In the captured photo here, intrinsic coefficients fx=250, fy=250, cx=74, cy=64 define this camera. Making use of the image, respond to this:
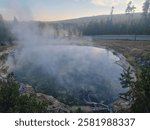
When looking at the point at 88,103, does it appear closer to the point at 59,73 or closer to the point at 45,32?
the point at 59,73

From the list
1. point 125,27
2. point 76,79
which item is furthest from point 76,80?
point 125,27

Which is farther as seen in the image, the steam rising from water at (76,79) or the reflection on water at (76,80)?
the steam rising from water at (76,79)

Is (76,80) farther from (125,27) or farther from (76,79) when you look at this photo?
(125,27)

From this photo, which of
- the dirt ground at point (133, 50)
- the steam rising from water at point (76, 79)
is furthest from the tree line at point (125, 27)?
the steam rising from water at point (76, 79)

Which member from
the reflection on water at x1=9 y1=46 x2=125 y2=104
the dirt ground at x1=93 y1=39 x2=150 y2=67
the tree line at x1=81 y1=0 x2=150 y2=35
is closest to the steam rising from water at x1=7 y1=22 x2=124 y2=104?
the reflection on water at x1=9 y1=46 x2=125 y2=104

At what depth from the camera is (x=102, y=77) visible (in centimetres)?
3847

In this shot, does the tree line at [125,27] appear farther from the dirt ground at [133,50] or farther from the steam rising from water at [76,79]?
the steam rising from water at [76,79]

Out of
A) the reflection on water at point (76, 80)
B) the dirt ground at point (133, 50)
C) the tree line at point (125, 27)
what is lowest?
the reflection on water at point (76, 80)

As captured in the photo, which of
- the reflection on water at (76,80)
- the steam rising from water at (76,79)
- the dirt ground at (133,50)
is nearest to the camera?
the reflection on water at (76,80)

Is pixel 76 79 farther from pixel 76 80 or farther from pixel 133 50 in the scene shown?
pixel 133 50

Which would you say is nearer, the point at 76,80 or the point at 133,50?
the point at 76,80

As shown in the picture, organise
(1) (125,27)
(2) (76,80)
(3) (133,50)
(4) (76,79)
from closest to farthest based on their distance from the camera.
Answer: (2) (76,80) < (4) (76,79) < (3) (133,50) < (1) (125,27)

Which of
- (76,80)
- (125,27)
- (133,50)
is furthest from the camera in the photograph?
(125,27)

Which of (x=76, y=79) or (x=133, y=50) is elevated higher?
(x=133, y=50)
